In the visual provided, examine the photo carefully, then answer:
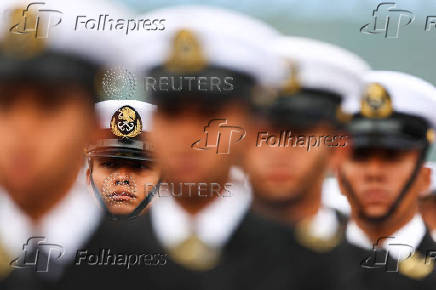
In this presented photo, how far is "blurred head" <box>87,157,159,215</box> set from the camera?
1701 mm

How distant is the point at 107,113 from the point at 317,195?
0.69 m

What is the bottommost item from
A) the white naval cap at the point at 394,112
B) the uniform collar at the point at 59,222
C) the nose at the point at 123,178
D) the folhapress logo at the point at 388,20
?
the uniform collar at the point at 59,222

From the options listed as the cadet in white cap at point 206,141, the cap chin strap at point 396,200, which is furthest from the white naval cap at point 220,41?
the cap chin strap at point 396,200

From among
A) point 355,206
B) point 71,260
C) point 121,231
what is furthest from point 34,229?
point 355,206

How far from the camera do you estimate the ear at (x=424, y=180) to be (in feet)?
5.93

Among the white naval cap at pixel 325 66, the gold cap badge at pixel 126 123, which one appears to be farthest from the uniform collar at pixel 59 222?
the white naval cap at pixel 325 66

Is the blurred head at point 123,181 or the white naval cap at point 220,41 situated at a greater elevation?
the white naval cap at point 220,41

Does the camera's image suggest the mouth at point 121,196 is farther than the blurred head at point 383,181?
No

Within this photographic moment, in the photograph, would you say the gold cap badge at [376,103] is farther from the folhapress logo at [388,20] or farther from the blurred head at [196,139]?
the blurred head at [196,139]

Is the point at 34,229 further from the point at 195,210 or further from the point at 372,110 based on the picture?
the point at 372,110

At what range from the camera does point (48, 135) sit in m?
1.67

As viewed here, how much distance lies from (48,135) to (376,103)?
1.02 metres

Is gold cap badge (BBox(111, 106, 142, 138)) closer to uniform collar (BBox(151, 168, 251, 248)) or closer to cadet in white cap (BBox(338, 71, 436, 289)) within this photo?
uniform collar (BBox(151, 168, 251, 248))

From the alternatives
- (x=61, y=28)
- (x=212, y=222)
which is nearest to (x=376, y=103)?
(x=212, y=222)
